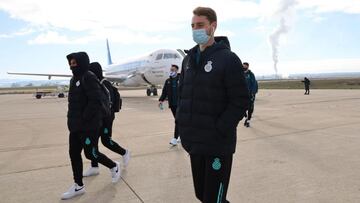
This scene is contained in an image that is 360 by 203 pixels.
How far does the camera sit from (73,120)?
474 centimetres

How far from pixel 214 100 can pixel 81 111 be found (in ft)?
8.18

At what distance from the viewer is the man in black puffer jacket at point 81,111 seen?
4691 millimetres

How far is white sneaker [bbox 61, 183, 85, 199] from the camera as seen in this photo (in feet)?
15.4

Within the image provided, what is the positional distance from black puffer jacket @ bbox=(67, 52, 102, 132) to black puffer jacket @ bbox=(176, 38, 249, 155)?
2.07 m

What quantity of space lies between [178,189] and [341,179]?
2362 mm

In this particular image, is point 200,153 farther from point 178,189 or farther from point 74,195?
point 74,195

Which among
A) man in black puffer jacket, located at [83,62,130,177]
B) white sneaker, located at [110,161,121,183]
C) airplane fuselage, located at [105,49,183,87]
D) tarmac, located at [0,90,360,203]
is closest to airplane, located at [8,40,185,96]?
airplane fuselage, located at [105,49,183,87]

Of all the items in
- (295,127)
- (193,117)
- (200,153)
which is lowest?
(295,127)

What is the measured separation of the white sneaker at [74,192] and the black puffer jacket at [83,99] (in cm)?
80

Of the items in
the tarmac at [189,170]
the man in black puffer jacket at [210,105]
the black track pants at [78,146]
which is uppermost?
the man in black puffer jacket at [210,105]

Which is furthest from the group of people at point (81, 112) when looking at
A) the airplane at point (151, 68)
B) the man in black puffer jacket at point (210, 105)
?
the airplane at point (151, 68)

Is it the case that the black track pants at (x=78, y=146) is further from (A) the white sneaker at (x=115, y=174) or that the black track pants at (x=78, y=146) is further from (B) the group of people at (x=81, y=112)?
(A) the white sneaker at (x=115, y=174)

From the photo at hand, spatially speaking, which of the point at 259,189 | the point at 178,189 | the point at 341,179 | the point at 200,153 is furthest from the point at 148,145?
the point at 200,153

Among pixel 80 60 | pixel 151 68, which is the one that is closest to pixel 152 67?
pixel 151 68
